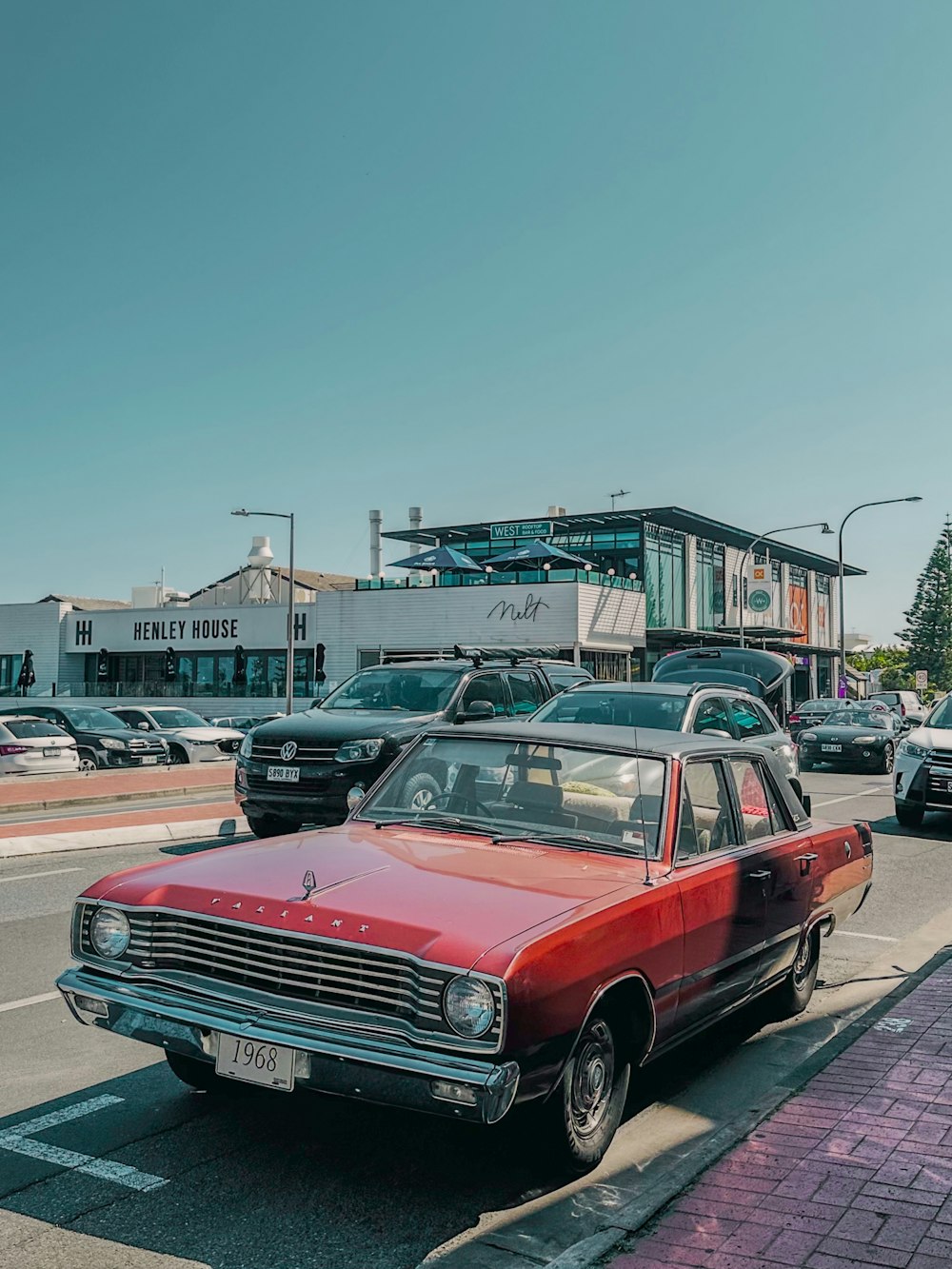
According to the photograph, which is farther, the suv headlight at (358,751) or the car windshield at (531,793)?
the suv headlight at (358,751)

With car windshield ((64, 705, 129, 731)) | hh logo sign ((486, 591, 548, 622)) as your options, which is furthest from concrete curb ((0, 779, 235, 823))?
hh logo sign ((486, 591, 548, 622))

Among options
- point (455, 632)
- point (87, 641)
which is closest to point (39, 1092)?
point (455, 632)

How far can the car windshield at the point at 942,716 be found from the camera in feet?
47.1

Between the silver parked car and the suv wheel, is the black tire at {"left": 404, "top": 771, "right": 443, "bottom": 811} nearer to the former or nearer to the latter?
the silver parked car

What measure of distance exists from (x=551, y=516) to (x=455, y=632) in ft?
39.0

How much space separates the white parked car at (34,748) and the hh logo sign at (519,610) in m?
26.5

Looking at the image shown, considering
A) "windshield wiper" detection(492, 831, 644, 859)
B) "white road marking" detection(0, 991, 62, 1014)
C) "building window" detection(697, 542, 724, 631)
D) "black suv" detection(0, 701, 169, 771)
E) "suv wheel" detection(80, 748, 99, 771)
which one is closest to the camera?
"windshield wiper" detection(492, 831, 644, 859)

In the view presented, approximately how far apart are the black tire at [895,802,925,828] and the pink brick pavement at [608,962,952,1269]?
931 cm

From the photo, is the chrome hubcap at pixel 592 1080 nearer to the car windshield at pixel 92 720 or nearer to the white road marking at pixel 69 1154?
the white road marking at pixel 69 1154

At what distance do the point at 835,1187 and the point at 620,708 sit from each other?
7678mm

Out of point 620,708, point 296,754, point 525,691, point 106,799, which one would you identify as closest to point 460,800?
point 296,754

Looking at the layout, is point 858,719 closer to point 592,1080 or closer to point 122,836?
point 122,836

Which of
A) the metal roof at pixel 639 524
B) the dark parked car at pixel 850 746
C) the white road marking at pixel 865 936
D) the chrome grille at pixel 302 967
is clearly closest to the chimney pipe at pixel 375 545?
the metal roof at pixel 639 524

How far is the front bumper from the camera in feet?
11.5
